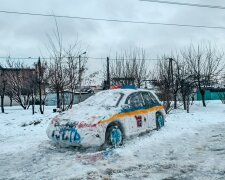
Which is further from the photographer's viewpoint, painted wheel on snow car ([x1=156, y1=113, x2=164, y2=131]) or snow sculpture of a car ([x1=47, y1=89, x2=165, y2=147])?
painted wheel on snow car ([x1=156, y1=113, x2=164, y2=131])

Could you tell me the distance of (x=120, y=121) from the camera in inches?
314

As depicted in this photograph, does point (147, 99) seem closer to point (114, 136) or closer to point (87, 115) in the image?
point (114, 136)

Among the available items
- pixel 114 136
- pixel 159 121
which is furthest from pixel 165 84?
pixel 114 136

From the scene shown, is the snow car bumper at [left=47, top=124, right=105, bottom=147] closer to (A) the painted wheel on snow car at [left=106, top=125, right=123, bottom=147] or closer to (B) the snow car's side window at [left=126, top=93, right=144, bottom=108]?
(A) the painted wheel on snow car at [left=106, top=125, right=123, bottom=147]

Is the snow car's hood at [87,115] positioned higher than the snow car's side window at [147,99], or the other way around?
the snow car's side window at [147,99]

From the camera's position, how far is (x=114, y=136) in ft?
25.2

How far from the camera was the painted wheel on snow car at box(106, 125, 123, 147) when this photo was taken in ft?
24.8

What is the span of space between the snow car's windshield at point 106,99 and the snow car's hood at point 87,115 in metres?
0.29

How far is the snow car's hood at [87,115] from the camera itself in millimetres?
7315

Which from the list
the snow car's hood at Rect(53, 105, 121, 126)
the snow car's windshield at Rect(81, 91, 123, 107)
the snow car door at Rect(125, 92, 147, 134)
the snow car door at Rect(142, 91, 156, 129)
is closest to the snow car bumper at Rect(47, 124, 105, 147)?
the snow car's hood at Rect(53, 105, 121, 126)

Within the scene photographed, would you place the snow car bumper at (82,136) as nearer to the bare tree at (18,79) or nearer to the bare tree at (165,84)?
the bare tree at (165,84)

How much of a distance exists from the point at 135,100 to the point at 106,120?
191cm

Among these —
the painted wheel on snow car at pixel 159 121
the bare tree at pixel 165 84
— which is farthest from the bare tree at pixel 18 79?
the painted wheel on snow car at pixel 159 121

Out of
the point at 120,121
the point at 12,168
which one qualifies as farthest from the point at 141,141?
the point at 12,168
